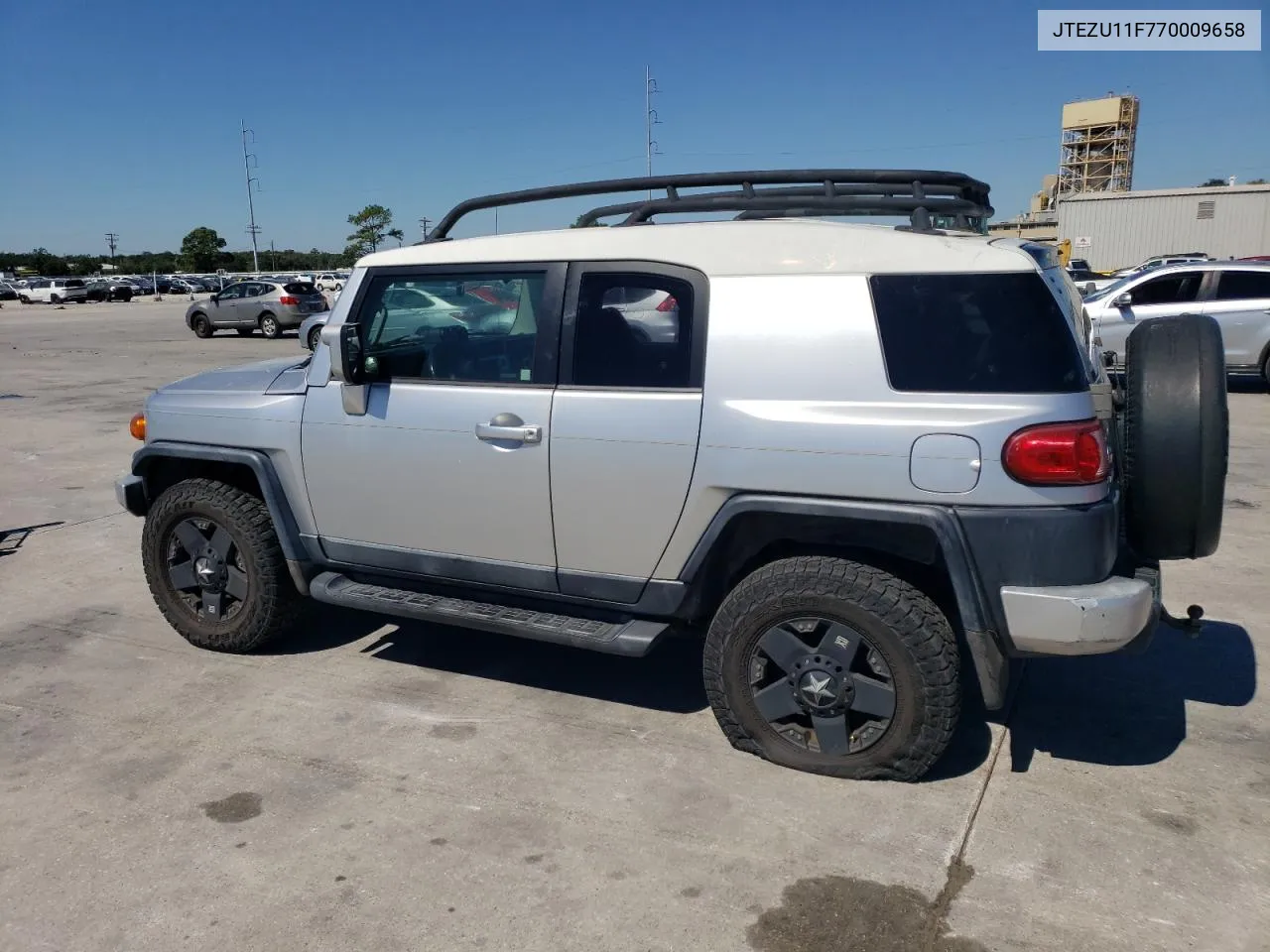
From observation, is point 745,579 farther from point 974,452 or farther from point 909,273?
point 909,273

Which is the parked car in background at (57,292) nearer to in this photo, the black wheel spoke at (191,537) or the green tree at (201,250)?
the green tree at (201,250)

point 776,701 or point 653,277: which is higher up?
point 653,277

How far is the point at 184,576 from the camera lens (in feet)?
15.7

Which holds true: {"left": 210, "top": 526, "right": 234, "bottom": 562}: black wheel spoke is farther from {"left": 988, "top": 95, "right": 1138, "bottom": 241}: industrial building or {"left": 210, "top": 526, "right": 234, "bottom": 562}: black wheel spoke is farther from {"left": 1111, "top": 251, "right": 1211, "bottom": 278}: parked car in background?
{"left": 988, "top": 95, "right": 1138, "bottom": 241}: industrial building

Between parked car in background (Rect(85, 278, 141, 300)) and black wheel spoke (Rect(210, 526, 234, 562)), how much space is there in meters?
58.5

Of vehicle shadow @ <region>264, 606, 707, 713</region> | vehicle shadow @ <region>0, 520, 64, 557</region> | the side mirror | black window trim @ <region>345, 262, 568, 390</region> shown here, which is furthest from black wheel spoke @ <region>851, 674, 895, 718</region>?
vehicle shadow @ <region>0, 520, 64, 557</region>

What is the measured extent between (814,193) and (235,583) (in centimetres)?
303

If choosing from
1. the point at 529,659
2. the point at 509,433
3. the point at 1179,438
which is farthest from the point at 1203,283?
the point at 509,433

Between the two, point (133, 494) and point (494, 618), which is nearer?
point (494, 618)

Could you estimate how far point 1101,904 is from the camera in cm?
286

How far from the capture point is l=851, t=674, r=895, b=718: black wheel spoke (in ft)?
11.2

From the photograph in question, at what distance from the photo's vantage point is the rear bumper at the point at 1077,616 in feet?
10.2

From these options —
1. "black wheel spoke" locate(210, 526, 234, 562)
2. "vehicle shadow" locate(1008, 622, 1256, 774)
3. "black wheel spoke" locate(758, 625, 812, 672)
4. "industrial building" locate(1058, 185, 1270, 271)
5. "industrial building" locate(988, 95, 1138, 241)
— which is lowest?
"vehicle shadow" locate(1008, 622, 1256, 774)

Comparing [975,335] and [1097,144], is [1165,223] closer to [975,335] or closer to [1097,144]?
[975,335]
